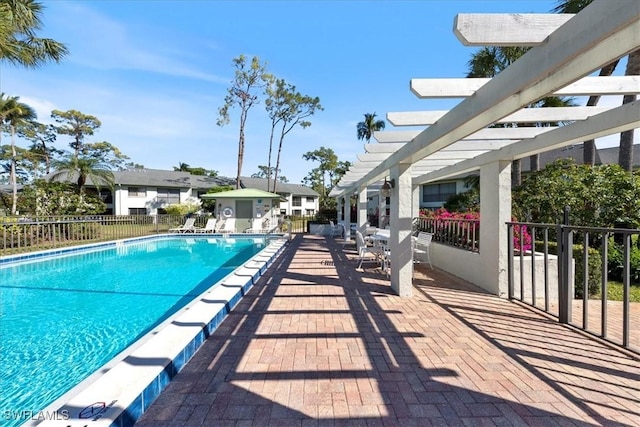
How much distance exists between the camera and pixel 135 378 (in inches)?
104

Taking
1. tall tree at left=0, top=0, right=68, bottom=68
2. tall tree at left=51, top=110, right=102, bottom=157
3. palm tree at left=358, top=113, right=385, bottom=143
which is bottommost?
tall tree at left=0, top=0, right=68, bottom=68

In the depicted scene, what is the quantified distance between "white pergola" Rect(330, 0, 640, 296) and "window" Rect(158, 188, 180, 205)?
1291 inches

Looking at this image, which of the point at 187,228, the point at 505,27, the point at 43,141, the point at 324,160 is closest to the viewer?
the point at 505,27

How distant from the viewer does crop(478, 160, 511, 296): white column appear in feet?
18.7

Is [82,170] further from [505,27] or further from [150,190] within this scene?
[505,27]

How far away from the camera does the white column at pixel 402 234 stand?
5750mm

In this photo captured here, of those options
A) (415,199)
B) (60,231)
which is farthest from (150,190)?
(415,199)

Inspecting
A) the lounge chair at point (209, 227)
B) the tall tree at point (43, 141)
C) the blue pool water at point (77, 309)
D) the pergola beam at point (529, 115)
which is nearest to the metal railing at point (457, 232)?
the pergola beam at point (529, 115)

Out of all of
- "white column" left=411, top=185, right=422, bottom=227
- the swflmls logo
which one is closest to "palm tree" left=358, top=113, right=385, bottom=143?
"white column" left=411, top=185, right=422, bottom=227

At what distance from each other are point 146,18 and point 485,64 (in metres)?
13.7

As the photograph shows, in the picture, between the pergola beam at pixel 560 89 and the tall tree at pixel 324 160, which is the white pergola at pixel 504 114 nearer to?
the pergola beam at pixel 560 89

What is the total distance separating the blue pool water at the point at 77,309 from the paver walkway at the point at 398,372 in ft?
5.71

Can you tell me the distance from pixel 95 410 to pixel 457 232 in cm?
742

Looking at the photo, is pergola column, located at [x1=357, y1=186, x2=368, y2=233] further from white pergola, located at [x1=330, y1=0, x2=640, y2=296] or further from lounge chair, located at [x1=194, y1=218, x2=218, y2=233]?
lounge chair, located at [x1=194, y1=218, x2=218, y2=233]
